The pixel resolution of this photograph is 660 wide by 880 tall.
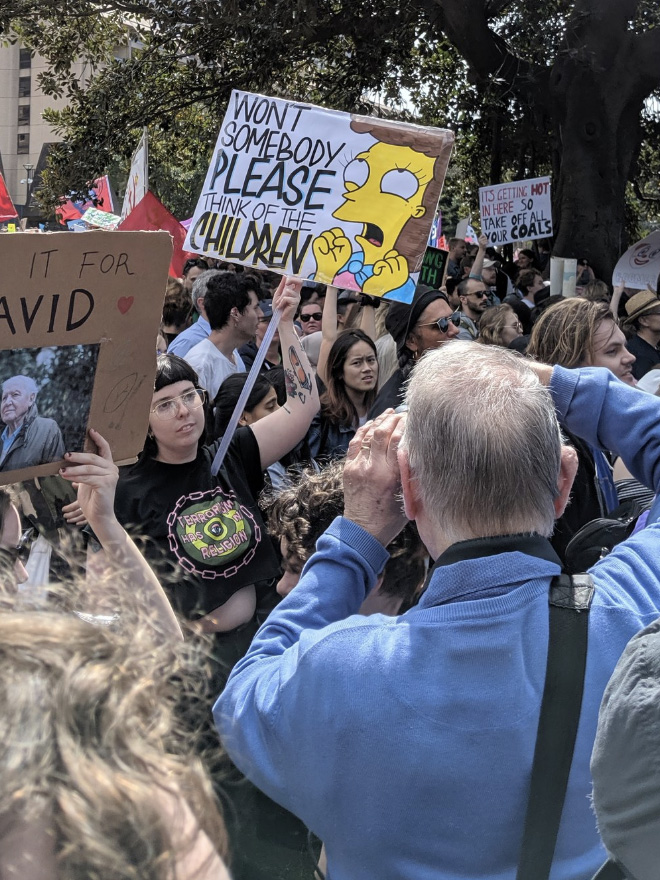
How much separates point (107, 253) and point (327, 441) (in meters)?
2.36

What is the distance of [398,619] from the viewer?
1.50m

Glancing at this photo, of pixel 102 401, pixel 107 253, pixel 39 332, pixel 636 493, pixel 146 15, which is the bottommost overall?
pixel 636 493

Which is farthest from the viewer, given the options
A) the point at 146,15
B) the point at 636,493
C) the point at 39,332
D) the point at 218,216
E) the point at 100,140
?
the point at 100,140

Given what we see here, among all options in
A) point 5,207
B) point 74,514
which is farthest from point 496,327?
point 5,207

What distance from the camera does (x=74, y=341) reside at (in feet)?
7.57

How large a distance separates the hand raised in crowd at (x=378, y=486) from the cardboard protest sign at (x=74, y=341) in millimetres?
890

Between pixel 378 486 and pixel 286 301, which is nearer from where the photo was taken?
pixel 378 486

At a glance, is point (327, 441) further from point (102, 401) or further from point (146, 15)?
point (146, 15)

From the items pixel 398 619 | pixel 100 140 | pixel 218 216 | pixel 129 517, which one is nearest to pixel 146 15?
pixel 100 140

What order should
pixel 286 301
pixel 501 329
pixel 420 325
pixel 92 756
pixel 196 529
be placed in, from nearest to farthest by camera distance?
pixel 92 756, pixel 196 529, pixel 286 301, pixel 420 325, pixel 501 329

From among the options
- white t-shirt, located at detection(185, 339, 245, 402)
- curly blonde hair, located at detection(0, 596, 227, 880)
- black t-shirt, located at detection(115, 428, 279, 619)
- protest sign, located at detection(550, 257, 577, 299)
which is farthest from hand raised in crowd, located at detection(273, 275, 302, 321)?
protest sign, located at detection(550, 257, 577, 299)

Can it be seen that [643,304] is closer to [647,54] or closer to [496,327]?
[496,327]

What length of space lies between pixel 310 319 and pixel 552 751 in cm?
644

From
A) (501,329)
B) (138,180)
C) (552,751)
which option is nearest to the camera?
(552,751)
